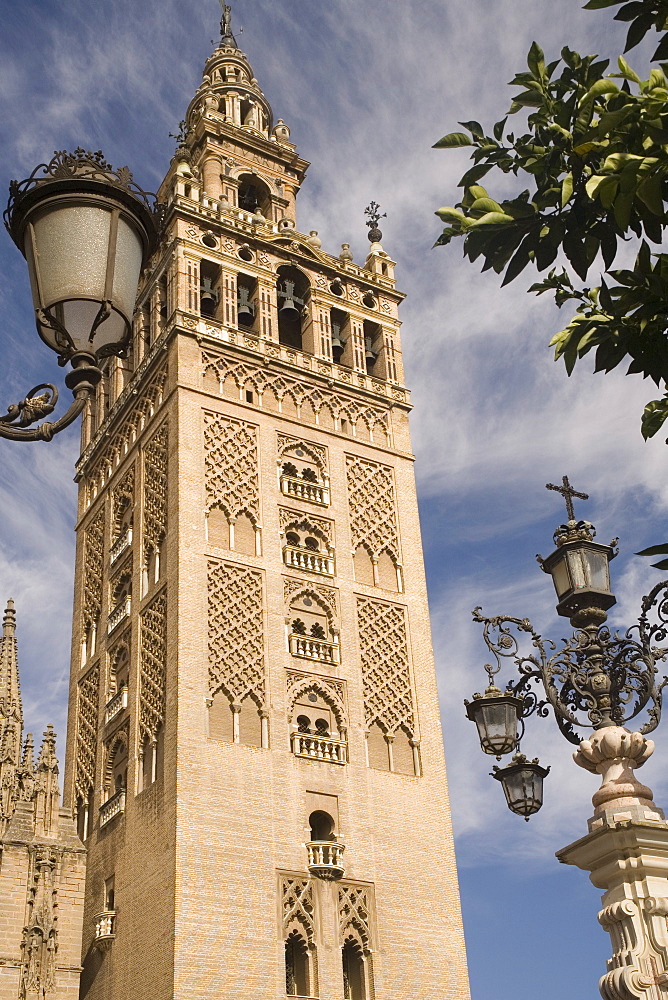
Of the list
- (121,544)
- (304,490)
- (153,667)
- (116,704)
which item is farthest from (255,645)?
(121,544)

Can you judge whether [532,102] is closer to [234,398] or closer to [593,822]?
[593,822]

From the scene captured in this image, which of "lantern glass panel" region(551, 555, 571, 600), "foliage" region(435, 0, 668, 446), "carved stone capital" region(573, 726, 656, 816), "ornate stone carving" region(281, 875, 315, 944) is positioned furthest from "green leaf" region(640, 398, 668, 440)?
"ornate stone carving" region(281, 875, 315, 944)

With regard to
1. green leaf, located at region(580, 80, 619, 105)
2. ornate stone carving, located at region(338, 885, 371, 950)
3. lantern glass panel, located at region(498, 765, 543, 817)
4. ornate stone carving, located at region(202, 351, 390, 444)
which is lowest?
lantern glass panel, located at region(498, 765, 543, 817)

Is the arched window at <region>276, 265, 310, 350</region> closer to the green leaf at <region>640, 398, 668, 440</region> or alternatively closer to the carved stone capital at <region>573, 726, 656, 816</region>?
the carved stone capital at <region>573, 726, 656, 816</region>

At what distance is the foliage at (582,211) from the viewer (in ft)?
14.1

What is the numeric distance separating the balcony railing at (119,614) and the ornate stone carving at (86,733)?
1.12 meters

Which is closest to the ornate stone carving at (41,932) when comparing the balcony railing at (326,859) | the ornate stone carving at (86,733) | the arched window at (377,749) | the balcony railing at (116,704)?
the ornate stone carving at (86,733)

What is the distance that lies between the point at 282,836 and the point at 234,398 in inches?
398

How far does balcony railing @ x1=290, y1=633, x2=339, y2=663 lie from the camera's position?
977 inches

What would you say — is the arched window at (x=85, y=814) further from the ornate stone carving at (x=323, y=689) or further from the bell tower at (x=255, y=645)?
the ornate stone carving at (x=323, y=689)

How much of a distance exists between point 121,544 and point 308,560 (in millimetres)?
4770

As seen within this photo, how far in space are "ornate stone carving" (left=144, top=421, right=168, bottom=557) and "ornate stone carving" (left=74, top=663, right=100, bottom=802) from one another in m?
3.83

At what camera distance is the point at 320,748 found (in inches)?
934

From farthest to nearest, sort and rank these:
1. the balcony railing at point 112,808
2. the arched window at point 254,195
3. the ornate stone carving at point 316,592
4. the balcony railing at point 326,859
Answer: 1. the arched window at point 254,195
2. the ornate stone carving at point 316,592
3. the balcony railing at point 112,808
4. the balcony railing at point 326,859
